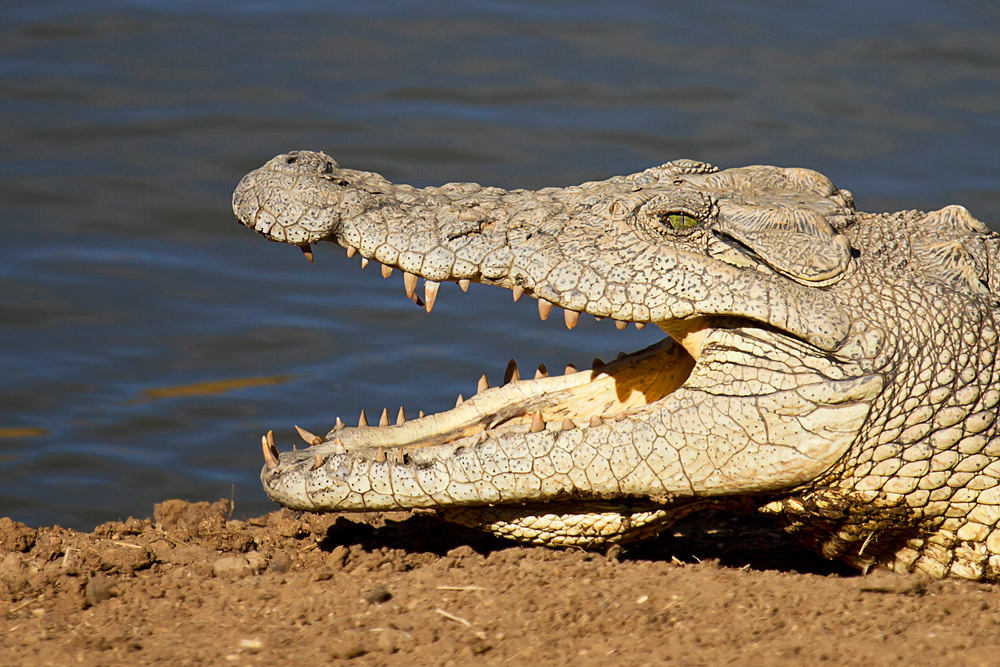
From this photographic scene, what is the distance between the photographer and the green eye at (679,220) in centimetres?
331

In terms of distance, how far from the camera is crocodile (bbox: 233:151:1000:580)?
3121 mm

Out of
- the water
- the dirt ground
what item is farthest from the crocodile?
the water

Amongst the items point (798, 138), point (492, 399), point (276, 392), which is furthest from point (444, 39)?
point (492, 399)

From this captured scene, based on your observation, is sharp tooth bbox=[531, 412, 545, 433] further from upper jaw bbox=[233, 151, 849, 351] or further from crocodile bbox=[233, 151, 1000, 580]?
upper jaw bbox=[233, 151, 849, 351]

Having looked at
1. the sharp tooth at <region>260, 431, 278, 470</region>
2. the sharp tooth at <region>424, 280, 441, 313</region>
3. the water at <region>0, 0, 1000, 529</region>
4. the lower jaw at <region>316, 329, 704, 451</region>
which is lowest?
the sharp tooth at <region>260, 431, 278, 470</region>

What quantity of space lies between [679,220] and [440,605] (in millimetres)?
1395

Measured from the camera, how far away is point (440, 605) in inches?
118

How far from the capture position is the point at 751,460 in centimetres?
310

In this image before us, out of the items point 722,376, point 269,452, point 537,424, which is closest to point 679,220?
point 722,376

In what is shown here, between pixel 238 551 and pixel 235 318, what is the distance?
11.0 feet

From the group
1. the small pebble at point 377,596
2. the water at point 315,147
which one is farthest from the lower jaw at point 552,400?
the water at point 315,147

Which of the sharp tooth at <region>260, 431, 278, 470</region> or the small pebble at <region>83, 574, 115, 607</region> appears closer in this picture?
the small pebble at <region>83, 574, 115, 607</region>

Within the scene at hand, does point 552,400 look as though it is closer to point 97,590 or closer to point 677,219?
point 677,219

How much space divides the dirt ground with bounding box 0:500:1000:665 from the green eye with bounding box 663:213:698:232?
3.50 ft
